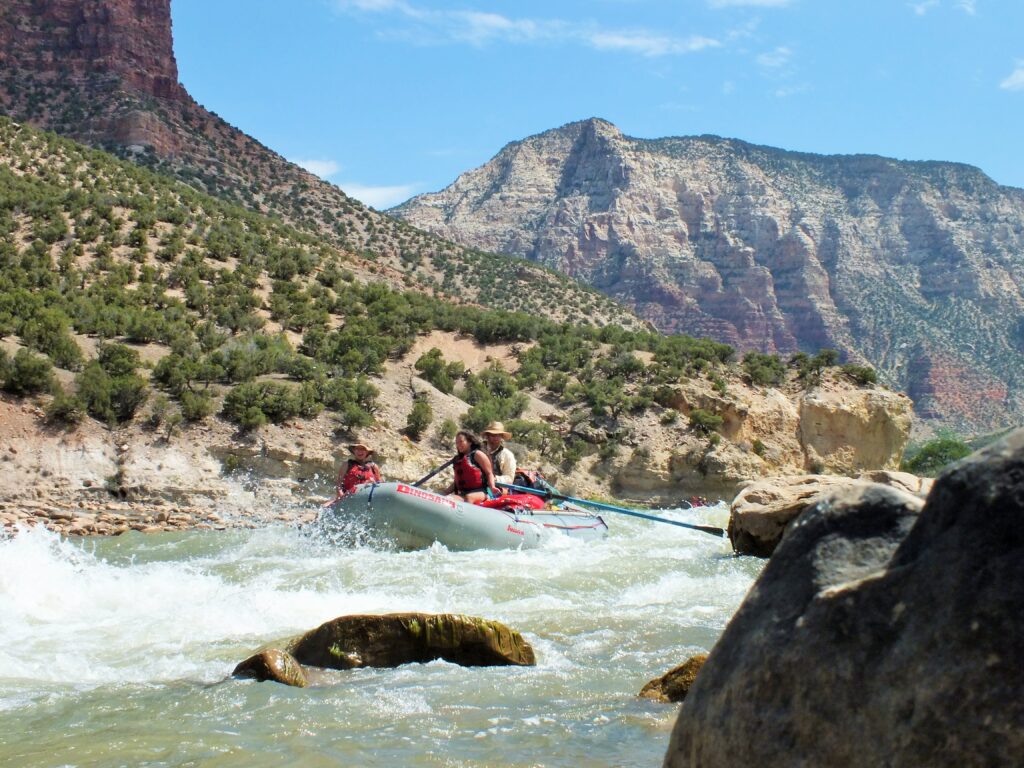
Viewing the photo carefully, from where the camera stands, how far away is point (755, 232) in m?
125

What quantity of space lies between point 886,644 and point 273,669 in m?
4.65

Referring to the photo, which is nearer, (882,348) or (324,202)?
(324,202)

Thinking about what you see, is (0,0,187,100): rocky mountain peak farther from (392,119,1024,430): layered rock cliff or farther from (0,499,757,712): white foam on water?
(0,499,757,712): white foam on water

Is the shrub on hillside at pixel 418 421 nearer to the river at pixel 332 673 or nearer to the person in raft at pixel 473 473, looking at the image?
the person in raft at pixel 473 473

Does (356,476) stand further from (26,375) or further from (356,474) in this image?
(26,375)

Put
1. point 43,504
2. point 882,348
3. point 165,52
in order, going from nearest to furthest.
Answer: point 43,504 → point 165,52 → point 882,348

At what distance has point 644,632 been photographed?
8320 millimetres

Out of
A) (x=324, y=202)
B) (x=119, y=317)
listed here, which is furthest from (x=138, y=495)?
(x=324, y=202)

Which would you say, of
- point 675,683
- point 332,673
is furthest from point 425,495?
point 675,683

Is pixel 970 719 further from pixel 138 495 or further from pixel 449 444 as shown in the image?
pixel 449 444

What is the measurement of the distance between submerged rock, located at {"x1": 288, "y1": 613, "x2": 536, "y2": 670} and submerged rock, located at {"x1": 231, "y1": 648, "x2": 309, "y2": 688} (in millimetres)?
389

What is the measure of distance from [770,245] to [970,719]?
127 meters

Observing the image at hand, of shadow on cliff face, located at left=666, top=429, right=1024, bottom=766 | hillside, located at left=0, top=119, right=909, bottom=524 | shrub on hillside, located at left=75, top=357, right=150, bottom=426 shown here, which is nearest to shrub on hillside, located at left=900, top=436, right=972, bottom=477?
hillside, located at left=0, top=119, right=909, bottom=524

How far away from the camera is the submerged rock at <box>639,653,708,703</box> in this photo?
19.2 feet
